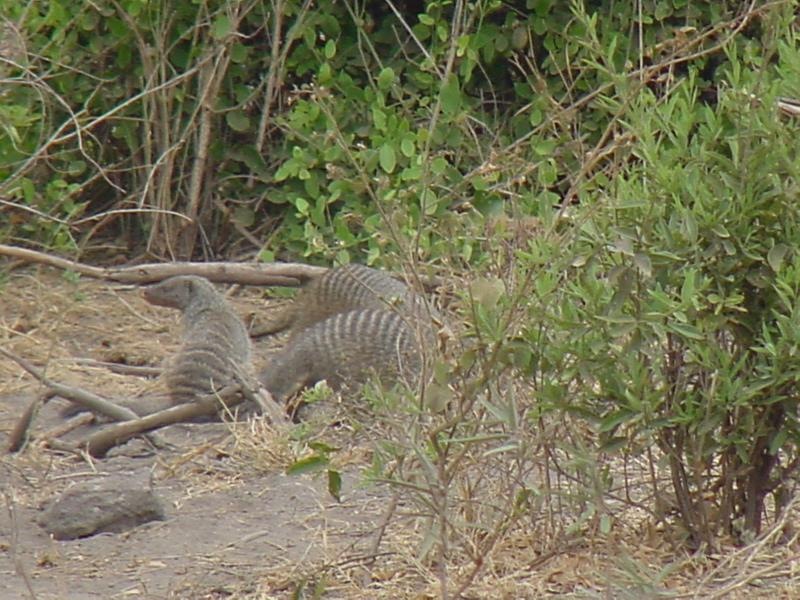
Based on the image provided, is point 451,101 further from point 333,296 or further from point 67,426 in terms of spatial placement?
point 67,426

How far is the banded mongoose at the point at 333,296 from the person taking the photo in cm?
535

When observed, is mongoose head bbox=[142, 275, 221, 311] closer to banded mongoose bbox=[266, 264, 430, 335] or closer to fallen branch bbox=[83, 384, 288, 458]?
banded mongoose bbox=[266, 264, 430, 335]

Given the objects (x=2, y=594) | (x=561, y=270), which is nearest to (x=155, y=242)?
(x=2, y=594)

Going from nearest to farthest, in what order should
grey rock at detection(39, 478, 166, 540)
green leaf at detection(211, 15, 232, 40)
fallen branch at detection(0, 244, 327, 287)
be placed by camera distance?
grey rock at detection(39, 478, 166, 540) → fallen branch at detection(0, 244, 327, 287) → green leaf at detection(211, 15, 232, 40)

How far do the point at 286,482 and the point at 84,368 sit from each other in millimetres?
1555

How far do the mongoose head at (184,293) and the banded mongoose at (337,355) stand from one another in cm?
38

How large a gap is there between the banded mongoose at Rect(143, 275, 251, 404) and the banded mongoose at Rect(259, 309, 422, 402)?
135mm

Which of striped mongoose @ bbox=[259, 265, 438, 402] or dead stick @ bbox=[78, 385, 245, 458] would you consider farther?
striped mongoose @ bbox=[259, 265, 438, 402]

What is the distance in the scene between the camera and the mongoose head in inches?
207

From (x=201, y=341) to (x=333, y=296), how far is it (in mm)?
766

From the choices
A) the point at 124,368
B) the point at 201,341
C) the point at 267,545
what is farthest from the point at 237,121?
the point at 267,545

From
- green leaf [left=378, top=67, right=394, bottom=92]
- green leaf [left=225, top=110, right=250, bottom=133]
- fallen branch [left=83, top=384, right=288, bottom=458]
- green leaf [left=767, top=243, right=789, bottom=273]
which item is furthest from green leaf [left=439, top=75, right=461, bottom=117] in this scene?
green leaf [left=767, top=243, right=789, bottom=273]

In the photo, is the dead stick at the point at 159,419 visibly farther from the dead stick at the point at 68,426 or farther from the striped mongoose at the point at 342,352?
the striped mongoose at the point at 342,352

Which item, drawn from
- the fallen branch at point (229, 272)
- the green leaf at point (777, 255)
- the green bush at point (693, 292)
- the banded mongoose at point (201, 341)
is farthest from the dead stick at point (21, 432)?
the green leaf at point (777, 255)
